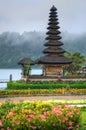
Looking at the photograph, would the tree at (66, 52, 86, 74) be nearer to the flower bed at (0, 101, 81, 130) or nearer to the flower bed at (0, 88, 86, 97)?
the flower bed at (0, 88, 86, 97)

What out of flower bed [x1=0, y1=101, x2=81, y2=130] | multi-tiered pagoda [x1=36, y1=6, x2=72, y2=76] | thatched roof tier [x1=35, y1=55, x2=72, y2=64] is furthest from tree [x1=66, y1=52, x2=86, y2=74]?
flower bed [x1=0, y1=101, x2=81, y2=130]

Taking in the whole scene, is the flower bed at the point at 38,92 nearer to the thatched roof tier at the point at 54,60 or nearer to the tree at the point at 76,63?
the thatched roof tier at the point at 54,60

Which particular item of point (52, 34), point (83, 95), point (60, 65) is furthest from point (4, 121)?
point (52, 34)

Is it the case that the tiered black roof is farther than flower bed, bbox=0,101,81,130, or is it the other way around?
the tiered black roof

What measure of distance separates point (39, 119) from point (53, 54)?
64745mm

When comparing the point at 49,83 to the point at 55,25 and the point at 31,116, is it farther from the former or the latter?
the point at 31,116

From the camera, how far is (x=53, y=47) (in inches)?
3393

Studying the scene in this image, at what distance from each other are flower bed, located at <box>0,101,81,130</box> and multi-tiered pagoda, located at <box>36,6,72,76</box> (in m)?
59.1

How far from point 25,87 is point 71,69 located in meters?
54.5

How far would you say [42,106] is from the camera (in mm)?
23719

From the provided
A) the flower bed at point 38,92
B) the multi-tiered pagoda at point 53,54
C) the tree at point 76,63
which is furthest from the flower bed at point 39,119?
the tree at point 76,63

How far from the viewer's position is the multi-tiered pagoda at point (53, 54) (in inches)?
3226

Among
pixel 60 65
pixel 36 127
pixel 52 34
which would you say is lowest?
pixel 36 127

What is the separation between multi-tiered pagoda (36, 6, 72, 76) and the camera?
3226 inches
